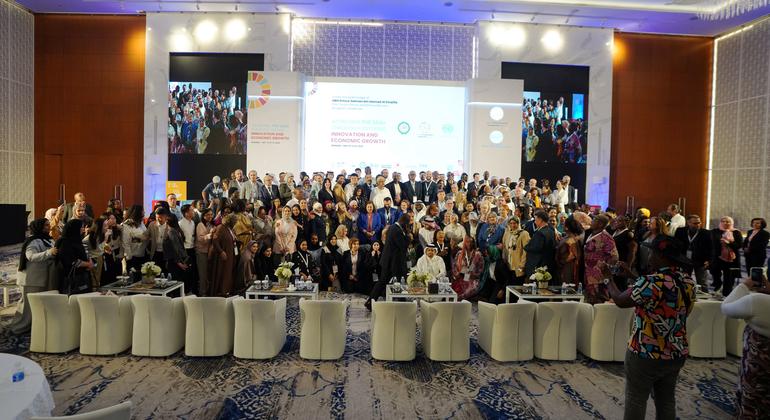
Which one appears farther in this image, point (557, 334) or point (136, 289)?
point (136, 289)

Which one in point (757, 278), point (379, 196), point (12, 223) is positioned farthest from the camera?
point (12, 223)

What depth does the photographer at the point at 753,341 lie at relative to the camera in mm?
2943

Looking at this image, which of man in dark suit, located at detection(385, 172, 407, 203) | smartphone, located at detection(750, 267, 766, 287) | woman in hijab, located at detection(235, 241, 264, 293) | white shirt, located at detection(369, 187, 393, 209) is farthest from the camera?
man in dark suit, located at detection(385, 172, 407, 203)

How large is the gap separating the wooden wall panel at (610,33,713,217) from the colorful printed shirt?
14.2m

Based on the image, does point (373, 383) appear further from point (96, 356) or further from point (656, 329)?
point (96, 356)

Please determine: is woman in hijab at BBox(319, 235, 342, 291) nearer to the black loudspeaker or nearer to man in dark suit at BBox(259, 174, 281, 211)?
man in dark suit at BBox(259, 174, 281, 211)

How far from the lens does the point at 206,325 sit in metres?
5.16

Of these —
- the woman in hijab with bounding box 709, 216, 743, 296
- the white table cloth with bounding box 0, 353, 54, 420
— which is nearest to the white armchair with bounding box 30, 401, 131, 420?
the white table cloth with bounding box 0, 353, 54, 420

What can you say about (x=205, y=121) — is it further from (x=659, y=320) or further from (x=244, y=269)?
(x=659, y=320)

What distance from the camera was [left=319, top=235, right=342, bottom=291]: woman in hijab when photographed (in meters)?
8.52

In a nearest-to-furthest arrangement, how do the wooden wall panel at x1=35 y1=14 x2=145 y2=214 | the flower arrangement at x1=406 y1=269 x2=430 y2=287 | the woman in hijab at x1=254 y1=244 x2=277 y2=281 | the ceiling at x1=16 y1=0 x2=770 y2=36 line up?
the flower arrangement at x1=406 y1=269 x2=430 y2=287
the woman in hijab at x1=254 y1=244 x2=277 y2=281
the ceiling at x1=16 y1=0 x2=770 y2=36
the wooden wall panel at x1=35 y1=14 x2=145 y2=214

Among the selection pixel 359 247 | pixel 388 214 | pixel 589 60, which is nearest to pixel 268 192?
pixel 388 214

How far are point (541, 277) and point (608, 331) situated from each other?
128 cm

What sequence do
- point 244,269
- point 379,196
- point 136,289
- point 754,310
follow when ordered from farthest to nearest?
point 379,196
point 244,269
point 136,289
point 754,310
